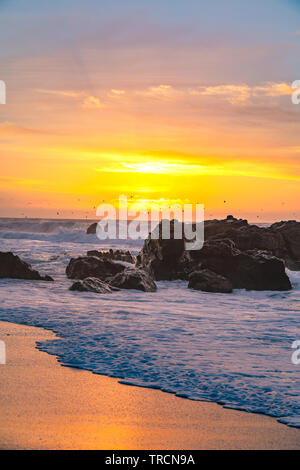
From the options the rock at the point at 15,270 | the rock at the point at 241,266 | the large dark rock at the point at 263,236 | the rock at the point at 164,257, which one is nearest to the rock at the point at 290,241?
the large dark rock at the point at 263,236

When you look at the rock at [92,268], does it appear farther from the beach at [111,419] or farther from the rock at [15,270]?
the beach at [111,419]

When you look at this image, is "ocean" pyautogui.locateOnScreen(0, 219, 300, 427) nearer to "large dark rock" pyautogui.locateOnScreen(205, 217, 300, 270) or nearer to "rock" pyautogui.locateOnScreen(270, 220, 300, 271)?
"large dark rock" pyautogui.locateOnScreen(205, 217, 300, 270)

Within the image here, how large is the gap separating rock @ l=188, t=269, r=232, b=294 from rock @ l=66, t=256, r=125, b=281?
2825 millimetres

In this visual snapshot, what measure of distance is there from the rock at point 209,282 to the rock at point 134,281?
1.23 metres

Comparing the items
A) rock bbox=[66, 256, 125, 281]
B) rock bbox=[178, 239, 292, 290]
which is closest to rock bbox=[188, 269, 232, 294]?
rock bbox=[178, 239, 292, 290]

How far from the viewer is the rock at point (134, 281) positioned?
14.5m

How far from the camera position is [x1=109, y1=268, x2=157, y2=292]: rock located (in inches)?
569

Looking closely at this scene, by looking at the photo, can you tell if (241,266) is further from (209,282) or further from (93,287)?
(93,287)

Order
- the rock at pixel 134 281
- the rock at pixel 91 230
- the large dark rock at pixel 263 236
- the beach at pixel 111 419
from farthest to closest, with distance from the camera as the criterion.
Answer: the rock at pixel 91 230 → the large dark rock at pixel 263 236 → the rock at pixel 134 281 → the beach at pixel 111 419

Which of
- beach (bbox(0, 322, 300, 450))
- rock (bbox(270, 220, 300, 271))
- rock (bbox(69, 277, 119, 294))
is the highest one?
A: rock (bbox(270, 220, 300, 271))

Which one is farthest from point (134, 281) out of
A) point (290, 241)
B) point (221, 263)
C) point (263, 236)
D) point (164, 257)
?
point (290, 241)
